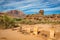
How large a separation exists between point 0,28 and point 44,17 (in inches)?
82.3

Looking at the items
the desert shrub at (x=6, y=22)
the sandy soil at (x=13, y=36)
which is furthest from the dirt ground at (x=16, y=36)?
the desert shrub at (x=6, y=22)

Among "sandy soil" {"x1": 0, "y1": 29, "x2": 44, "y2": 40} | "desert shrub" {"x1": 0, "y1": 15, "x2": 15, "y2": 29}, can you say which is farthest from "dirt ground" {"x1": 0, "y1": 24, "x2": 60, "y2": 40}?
"desert shrub" {"x1": 0, "y1": 15, "x2": 15, "y2": 29}

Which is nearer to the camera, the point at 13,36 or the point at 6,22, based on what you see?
the point at 13,36

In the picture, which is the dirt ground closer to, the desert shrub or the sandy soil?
the sandy soil

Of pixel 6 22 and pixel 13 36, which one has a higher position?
pixel 6 22

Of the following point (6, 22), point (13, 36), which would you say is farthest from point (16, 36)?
point (6, 22)

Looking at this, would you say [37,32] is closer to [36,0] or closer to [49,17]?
[49,17]

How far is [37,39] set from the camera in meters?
6.01

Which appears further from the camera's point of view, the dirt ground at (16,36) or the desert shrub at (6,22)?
the desert shrub at (6,22)

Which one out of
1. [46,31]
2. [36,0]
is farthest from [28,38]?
[36,0]

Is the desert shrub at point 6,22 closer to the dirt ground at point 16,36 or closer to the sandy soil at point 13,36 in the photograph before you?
the dirt ground at point 16,36

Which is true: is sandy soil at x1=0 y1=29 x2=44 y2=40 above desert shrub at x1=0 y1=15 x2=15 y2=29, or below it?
below

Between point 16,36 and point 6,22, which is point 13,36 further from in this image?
point 6,22

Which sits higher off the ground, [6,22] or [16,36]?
[6,22]
